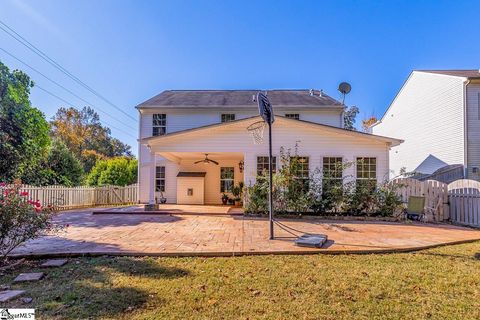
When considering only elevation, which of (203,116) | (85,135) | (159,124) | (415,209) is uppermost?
(85,135)

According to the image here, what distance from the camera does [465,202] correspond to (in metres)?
9.16

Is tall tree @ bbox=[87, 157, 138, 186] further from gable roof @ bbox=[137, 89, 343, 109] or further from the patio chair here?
the patio chair

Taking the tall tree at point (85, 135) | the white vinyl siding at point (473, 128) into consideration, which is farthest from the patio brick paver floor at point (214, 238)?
the tall tree at point (85, 135)

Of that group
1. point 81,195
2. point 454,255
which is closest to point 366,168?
point 454,255

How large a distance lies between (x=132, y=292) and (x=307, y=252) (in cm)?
326

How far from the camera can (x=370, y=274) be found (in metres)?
4.09

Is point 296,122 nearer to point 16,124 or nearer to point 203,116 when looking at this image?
point 203,116

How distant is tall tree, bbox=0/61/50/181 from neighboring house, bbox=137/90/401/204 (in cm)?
510

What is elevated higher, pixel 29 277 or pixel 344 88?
pixel 344 88

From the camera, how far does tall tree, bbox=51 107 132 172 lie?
1361 inches

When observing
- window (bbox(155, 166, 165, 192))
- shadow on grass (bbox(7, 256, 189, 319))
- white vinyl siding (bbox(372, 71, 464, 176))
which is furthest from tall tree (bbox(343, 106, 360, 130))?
shadow on grass (bbox(7, 256, 189, 319))

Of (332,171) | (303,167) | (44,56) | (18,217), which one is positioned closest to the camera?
(18,217)

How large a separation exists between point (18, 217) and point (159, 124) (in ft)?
39.8

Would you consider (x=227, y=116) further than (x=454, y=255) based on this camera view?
Yes
